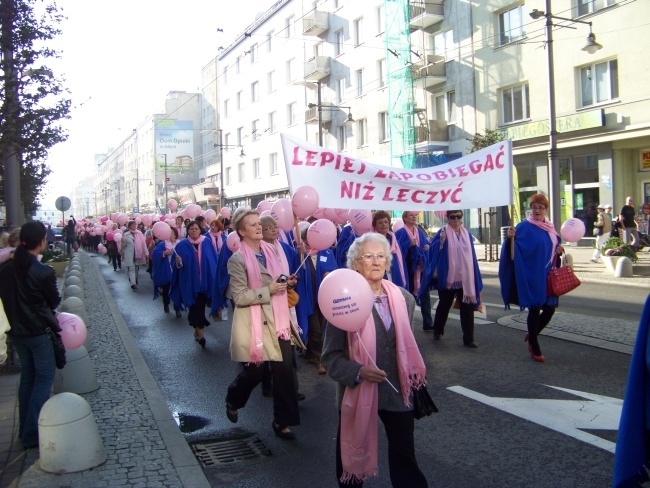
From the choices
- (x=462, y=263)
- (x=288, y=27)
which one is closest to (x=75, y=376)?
(x=462, y=263)

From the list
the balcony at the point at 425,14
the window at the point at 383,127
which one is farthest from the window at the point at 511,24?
the window at the point at 383,127

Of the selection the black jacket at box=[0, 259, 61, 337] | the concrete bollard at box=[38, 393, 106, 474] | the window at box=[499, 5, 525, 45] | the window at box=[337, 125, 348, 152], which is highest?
the window at box=[499, 5, 525, 45]

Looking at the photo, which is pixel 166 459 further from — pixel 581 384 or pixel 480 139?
pixel 480 139

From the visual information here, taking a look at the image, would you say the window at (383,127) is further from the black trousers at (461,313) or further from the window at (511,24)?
the black trousers at (461,313)

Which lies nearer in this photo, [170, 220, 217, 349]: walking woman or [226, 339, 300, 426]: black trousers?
[226, 339, 300, 426]: black trousers

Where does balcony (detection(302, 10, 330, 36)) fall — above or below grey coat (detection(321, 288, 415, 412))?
above

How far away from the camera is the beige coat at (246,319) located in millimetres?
4898

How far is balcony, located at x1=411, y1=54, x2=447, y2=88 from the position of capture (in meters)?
27.8

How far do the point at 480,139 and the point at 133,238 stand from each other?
1218cm

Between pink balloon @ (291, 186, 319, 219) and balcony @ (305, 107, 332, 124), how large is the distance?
31.8 metres

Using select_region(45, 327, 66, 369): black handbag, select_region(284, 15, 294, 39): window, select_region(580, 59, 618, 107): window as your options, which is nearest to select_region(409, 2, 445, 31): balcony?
select_region(580, 59, 618, 107): window

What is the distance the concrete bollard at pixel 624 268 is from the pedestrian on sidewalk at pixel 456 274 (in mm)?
8193

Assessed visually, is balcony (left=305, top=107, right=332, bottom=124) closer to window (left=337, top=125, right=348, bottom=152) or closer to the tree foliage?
window (left=337, top=125, right=348, bottom=152)

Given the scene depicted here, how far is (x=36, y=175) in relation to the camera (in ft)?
58.8
